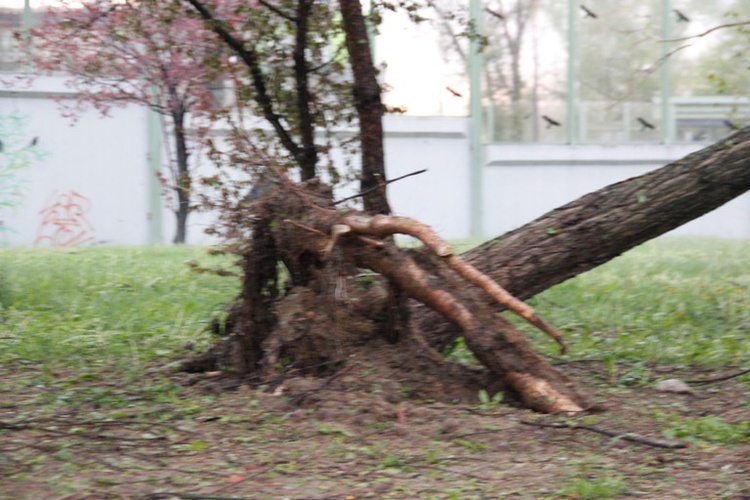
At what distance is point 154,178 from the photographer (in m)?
18.5

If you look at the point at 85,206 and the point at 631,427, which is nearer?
the point at 631,427

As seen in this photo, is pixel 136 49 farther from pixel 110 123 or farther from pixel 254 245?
pixel 254 245

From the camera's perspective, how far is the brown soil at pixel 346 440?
173 inches

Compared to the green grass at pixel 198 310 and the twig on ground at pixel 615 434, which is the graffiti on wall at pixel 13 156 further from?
the twig on ground at pixel 615 434

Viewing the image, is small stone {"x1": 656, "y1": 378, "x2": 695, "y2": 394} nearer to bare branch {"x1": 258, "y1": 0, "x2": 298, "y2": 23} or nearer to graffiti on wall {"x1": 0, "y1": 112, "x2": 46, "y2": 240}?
bare branch {"x1": 258, "y1": 0, "x2": 298, "y2": 23}

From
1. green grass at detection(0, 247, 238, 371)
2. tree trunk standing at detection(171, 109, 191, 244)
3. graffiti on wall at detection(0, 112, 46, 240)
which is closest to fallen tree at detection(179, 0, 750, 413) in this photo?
green grass at detection(0, 247, 238, 371)

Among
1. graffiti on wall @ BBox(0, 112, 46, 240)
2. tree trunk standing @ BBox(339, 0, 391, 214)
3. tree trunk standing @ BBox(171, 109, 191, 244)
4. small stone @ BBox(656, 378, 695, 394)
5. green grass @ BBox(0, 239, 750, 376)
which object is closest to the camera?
small stone @ BBox(656, 378, 695, 394)

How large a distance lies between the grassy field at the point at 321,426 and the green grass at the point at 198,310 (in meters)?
0.03

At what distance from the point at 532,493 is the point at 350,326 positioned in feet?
6.62

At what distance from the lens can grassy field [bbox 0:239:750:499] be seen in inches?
174

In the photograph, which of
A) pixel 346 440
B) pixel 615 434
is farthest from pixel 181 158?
pixel 615 434

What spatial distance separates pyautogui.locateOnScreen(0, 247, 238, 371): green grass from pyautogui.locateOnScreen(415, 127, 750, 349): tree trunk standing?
222cm

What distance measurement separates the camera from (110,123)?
18.3 meters

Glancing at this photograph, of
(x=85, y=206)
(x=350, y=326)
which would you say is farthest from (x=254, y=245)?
(x=85, y=206)
